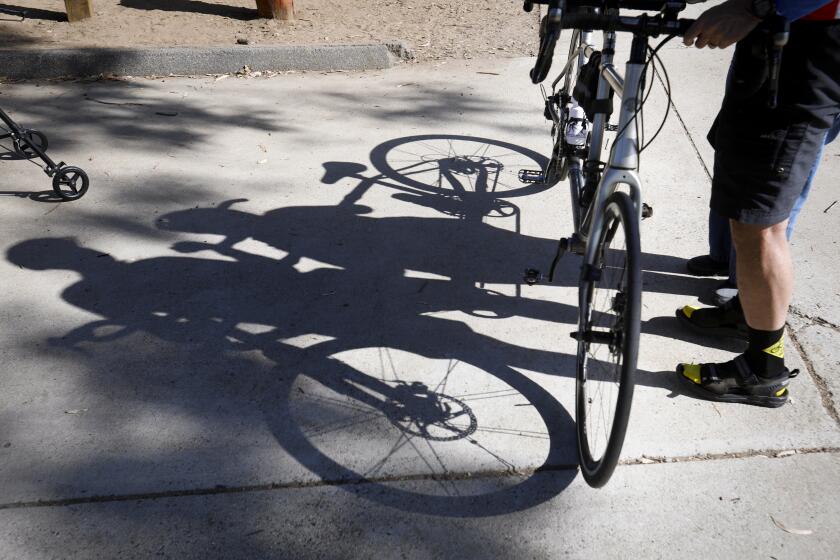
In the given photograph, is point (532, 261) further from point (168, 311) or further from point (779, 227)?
point (168, 311)

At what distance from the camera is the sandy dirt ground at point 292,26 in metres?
6.11

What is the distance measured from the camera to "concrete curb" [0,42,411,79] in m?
5.59

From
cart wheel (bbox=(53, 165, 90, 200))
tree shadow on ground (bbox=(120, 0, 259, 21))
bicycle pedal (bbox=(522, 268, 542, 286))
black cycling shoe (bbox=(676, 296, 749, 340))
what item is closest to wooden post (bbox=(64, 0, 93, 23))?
tree shadow on ground (bbox=(120, 0, 259, 21))

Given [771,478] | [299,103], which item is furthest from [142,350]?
[299,103]

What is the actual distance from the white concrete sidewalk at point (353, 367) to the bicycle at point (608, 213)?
14 cm

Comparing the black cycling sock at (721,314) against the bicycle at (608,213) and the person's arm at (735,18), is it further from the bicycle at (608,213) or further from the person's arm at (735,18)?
the person's arm at (735,18)

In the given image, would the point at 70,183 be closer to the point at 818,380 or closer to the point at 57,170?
the point at 57,170

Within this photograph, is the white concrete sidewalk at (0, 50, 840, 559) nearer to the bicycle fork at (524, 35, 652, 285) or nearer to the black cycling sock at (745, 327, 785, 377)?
the black cycling sock at (745, 327, 785, 377)

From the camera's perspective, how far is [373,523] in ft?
7.36

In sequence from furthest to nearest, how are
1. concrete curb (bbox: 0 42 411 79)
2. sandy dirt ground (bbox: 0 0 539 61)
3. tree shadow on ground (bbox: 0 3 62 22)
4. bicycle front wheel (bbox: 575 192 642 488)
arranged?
tree shadow on ground (bbox: 0 3 62 22)
sandy dirt ground (bbox: 0 0 539 61)
concrete curb (bbox: 0 42 411 79)
bicycle front wheel (bbox: 575 192 642 488)

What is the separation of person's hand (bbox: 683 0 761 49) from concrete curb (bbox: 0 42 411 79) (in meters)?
4.08

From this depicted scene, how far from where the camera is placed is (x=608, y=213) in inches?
94.4

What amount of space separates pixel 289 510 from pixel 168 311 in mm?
1256

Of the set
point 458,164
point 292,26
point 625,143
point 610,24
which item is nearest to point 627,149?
point 625,143
